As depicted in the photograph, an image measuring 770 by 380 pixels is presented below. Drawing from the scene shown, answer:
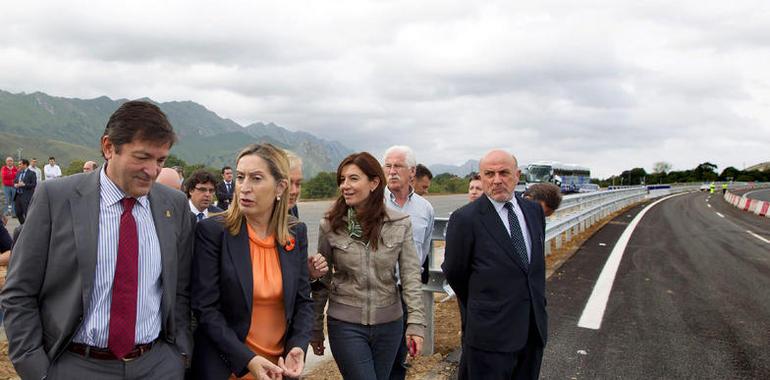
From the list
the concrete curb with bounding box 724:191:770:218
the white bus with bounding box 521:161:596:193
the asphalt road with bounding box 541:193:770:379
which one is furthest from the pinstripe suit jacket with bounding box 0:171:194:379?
the white bus with bounding box 521:161:596:193

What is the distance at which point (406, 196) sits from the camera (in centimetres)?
418

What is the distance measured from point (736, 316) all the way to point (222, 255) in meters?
6.89

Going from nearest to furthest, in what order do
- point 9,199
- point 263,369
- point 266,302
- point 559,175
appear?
point 263,369 < point 266,302 < point 9,199 < point 559,175

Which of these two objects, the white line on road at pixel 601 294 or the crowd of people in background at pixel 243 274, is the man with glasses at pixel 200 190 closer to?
the crowd of people in background at pixel 243 274

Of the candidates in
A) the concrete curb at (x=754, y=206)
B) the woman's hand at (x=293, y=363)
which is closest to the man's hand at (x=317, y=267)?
the woman's hand at (x=293, y=363)

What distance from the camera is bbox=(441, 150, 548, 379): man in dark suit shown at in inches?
125

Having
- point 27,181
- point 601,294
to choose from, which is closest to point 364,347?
point 601,294

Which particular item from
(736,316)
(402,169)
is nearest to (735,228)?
(736,316)

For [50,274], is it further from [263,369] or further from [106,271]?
[263,369]

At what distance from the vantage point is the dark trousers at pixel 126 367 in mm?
2000

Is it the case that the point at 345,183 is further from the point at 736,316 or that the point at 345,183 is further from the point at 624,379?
the point at 736,316

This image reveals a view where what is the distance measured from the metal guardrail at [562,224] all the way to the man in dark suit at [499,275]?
1.37 meters

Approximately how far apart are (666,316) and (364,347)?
5.20 meters

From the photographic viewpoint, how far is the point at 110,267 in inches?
81.0
